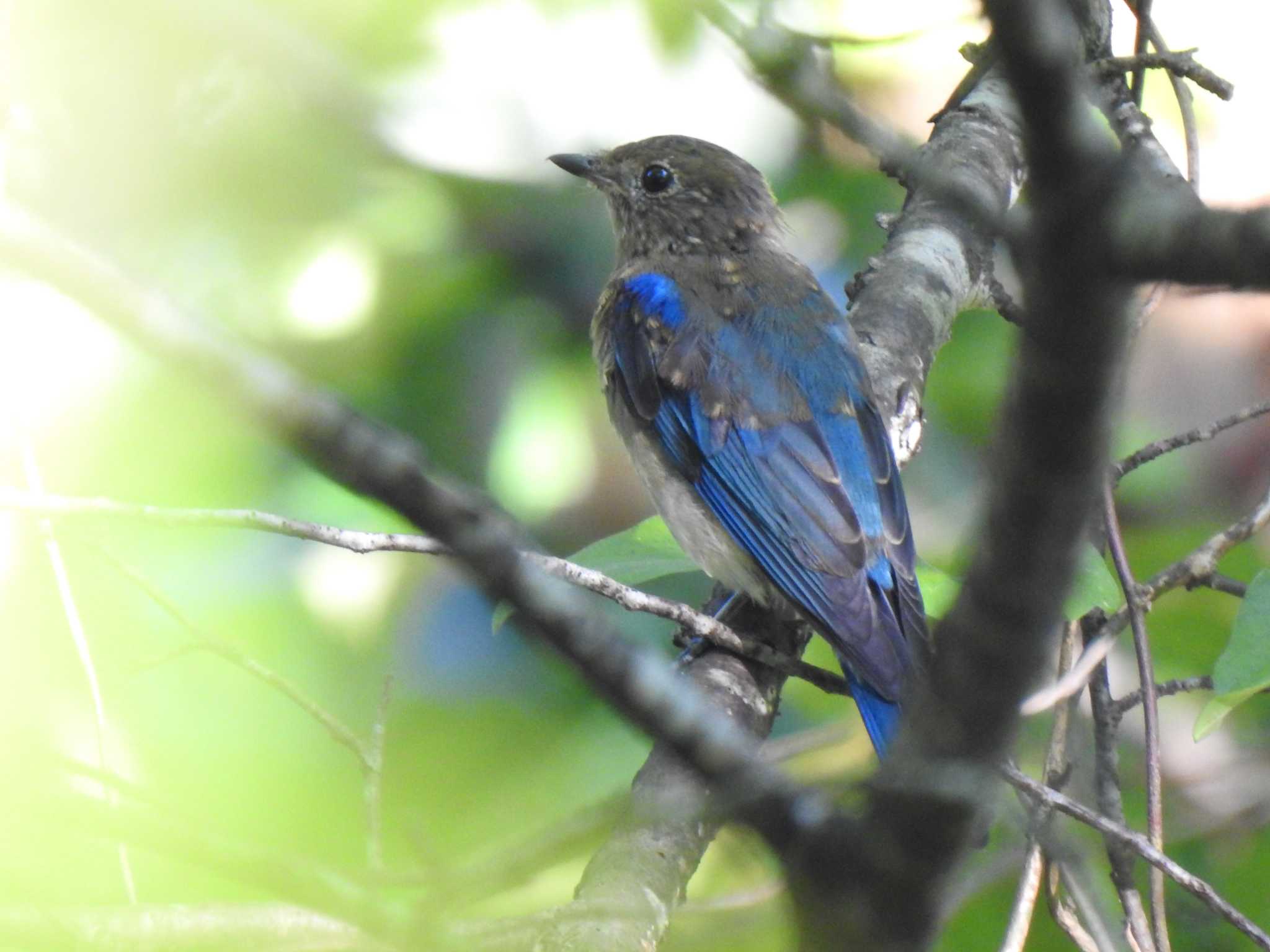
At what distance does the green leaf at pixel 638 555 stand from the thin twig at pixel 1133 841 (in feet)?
3.41

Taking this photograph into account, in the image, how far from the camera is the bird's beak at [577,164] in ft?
15.5

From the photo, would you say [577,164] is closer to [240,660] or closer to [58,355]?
[58,355]

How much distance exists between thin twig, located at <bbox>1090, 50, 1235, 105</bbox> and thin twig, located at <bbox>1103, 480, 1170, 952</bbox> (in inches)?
40.1

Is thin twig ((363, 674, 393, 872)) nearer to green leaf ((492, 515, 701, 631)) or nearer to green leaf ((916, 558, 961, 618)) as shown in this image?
green leaf ((492, 515, 701, 631))

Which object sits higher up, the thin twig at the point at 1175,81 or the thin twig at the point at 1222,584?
the thin twig at the point at 1175,81

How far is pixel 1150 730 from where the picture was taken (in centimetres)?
277

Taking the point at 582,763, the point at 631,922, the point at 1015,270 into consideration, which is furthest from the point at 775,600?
the point at 1015,270

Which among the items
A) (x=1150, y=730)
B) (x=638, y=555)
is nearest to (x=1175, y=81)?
(x=1150, y=730)

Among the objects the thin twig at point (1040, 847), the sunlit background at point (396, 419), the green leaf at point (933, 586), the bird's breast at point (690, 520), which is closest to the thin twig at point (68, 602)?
the sunlit background at point (396, 419)

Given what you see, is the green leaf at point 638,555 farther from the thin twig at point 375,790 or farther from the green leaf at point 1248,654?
the green leaf at point 1248,654

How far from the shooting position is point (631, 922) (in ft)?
6.52

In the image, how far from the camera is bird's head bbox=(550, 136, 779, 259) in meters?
4.49

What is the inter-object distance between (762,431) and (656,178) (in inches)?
51.8

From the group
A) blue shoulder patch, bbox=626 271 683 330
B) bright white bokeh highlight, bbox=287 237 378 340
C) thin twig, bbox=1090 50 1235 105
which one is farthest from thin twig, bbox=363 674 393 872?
bright white bokeh highlight, bbox=287 237 378 340
